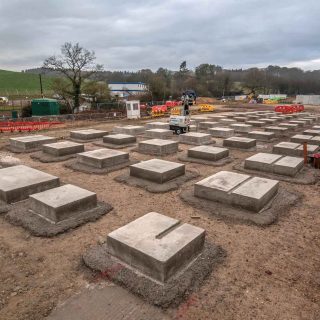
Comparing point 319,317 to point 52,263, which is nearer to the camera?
point 319,317

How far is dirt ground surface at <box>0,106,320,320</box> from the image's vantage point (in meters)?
3.99

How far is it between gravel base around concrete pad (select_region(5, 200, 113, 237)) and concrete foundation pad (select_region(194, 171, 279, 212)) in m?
2.72

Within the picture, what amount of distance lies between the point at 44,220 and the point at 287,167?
8046mm

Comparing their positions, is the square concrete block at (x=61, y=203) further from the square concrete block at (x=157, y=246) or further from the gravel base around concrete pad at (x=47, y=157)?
the gravel base around concrete pad at (x=47, y=157)

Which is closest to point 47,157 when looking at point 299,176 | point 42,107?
point 299,176

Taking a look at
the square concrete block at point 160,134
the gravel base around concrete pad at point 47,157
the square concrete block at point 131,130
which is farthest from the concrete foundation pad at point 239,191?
the square concrete block at point 131,130

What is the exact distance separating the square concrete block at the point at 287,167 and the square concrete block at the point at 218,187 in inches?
91.6

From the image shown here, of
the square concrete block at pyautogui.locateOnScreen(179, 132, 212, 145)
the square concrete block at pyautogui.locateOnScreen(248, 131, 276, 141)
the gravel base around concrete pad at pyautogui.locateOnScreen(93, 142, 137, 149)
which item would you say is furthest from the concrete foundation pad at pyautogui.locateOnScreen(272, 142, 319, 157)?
the gravel base around concrete pad at pyautogui.locateOnScreen(93, 142, 137, 149)

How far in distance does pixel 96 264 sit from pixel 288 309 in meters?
3.11

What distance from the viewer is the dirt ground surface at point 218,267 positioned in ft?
13.1

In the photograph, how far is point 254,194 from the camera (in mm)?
7098

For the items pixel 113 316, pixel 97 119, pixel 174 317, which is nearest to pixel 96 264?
pixel 113 316

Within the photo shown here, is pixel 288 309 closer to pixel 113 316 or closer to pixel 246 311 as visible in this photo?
pixel 246 311

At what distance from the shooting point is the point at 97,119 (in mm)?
26844
